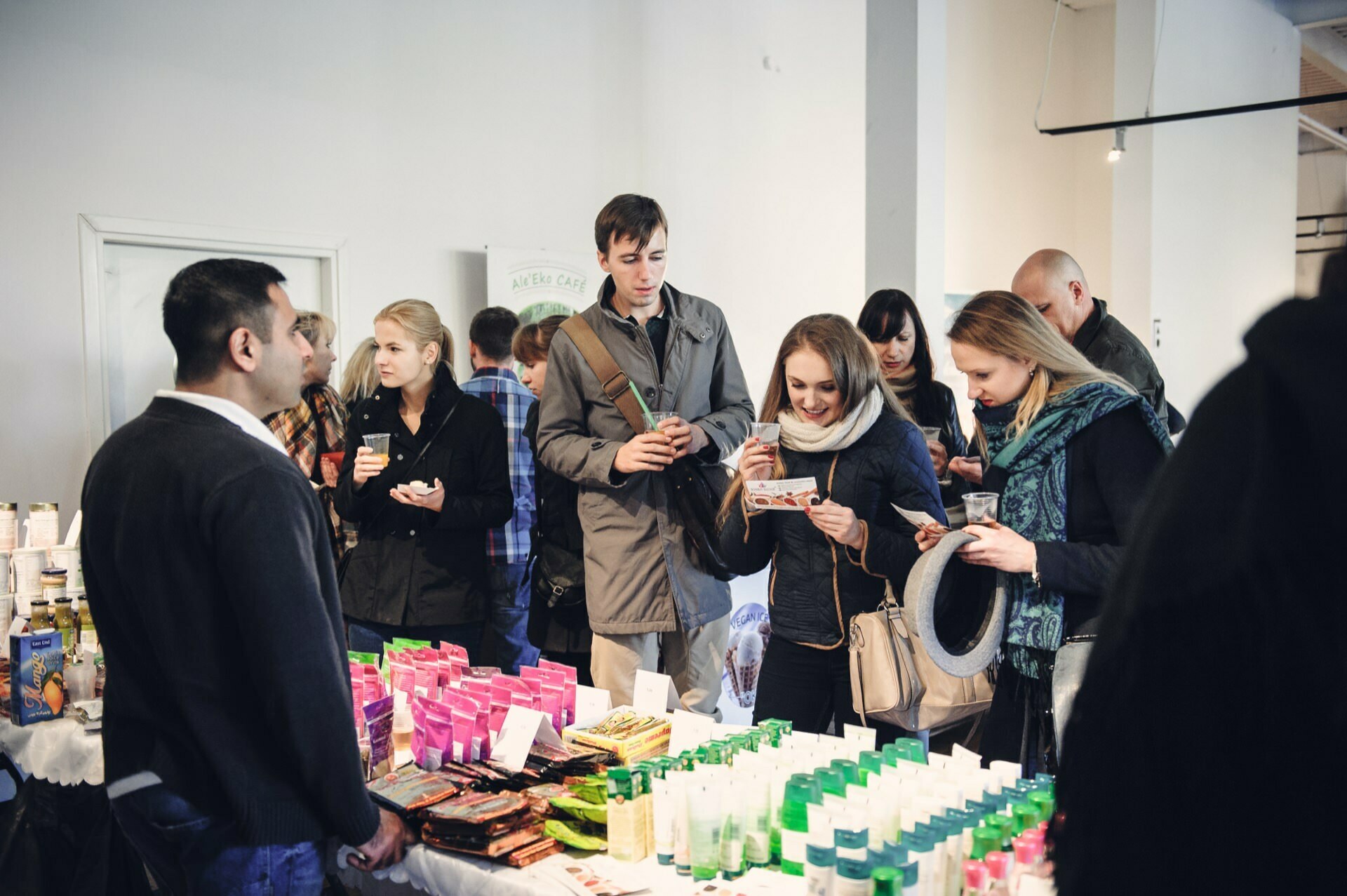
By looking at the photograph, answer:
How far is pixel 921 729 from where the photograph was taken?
2.58m

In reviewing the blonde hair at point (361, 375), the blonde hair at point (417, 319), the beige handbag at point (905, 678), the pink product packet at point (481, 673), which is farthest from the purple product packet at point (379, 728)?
the blonde hair at point (361, 375)

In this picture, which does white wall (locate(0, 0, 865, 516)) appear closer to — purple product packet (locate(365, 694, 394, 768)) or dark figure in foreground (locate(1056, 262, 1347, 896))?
purple product packet (locate(365, 694, 394, 768))

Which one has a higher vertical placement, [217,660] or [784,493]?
[784,493]

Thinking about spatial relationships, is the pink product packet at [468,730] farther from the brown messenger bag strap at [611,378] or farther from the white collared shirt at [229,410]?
the brown messenger bag strap at [611,378]

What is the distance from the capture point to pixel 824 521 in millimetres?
2508

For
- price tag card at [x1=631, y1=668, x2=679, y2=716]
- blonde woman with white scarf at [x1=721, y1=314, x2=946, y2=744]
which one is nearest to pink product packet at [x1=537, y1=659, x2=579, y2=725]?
price tag card at [x1=631, y1=668, x2=679, y2=716]

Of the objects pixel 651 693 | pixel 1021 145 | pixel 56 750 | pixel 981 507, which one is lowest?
pixel 56 750

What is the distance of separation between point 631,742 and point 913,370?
195cm

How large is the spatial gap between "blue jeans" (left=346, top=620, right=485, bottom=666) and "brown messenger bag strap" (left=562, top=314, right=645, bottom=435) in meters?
0.90

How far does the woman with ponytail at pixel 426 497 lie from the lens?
335 cm

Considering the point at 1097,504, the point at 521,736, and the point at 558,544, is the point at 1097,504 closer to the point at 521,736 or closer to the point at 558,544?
the point at 521,736

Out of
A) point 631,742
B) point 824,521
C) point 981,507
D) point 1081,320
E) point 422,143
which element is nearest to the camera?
point 631,742

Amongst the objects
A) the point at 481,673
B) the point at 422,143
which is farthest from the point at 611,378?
the point at 422,143

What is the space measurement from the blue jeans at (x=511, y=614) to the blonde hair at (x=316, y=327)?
111 cm
